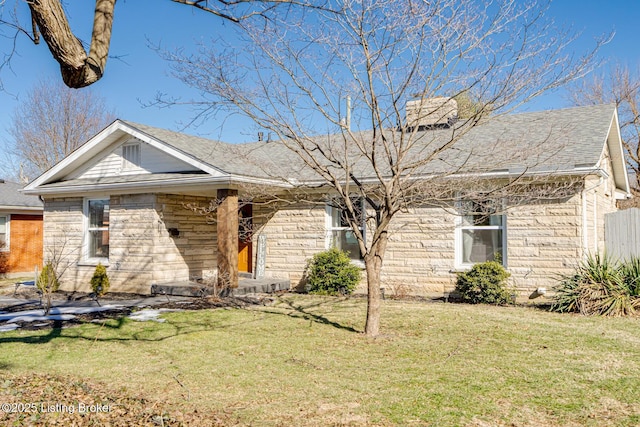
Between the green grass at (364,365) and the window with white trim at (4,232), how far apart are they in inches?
550

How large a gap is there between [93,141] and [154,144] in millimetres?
1967

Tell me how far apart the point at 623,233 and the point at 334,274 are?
7237 mm

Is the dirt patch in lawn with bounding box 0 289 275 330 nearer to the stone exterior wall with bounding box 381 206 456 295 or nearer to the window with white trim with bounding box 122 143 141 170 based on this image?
the stone exterior wall with bounding box 381 206 456 295

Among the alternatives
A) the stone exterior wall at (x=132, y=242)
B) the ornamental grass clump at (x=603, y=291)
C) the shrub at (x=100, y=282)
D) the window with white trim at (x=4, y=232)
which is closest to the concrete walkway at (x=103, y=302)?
the shrub at (x=100, y=282)

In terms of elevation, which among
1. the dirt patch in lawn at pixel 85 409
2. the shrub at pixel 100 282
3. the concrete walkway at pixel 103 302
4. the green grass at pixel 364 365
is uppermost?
the shrub at pixel 100 282

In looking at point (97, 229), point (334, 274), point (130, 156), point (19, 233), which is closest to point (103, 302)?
point (97, 229)

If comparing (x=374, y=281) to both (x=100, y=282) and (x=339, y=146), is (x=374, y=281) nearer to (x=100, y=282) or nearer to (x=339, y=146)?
(x=339, y=146)

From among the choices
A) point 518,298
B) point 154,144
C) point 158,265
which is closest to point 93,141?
point 154,144

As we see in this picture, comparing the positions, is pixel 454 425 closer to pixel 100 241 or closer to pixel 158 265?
pixel 158 265

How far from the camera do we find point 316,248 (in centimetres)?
1441

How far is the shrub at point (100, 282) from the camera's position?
45.6 ft

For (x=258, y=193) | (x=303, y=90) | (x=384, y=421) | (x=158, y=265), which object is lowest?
(x=384, y=421)

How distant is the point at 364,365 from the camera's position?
6754 mm

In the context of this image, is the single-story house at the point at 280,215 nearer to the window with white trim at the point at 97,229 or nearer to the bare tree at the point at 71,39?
the window with white trim at the point at 97,229
